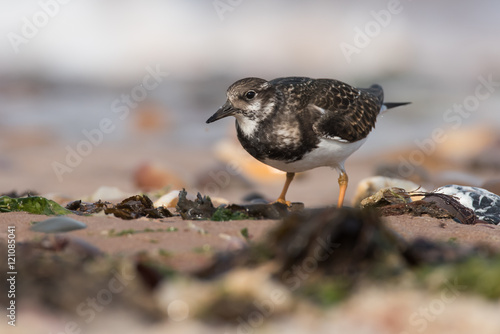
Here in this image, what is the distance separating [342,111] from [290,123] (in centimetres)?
76

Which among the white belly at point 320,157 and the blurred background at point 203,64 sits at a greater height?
the white belly at point 320,157

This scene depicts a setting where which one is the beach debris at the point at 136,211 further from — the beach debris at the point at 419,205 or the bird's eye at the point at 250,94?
the beach debris at the point at 419,205

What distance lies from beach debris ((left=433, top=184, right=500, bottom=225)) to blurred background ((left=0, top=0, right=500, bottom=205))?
4.72m

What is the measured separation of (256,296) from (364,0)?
62.4 ft

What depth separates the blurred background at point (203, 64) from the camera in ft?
36.4

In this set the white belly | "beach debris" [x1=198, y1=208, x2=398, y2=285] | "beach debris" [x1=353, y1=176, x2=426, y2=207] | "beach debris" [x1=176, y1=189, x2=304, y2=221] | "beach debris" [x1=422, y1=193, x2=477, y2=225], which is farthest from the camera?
"beach debris" [x1=353, y1=176, x2=426, y2=207]

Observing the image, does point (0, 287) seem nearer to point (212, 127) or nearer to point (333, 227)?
point (333, 227)

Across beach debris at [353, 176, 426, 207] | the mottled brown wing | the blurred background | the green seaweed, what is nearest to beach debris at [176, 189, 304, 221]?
the green seaweed

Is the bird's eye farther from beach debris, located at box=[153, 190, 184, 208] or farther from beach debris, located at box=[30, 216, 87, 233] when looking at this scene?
beach debris, located at box=[30, 216, 87, 233]

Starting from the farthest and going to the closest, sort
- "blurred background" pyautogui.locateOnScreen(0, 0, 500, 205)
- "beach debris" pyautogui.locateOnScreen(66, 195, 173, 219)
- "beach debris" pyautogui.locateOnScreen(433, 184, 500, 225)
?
"blurred background" pyautogui.locateOnScreen(0, 0, 500, 205)
"beach debris" pyautogui.locateOnScreen(433, 184, 500, 225)
"beach debris" pyautogui.locateOnScreen(66, 195, 173, 219)

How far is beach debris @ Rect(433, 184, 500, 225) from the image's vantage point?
180 inches

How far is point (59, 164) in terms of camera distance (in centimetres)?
880

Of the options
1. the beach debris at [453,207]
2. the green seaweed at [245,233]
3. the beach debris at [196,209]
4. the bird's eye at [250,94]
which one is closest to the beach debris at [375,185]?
the beach debris at [453,207]

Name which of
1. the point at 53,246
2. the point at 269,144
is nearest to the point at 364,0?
the point at 269,144
